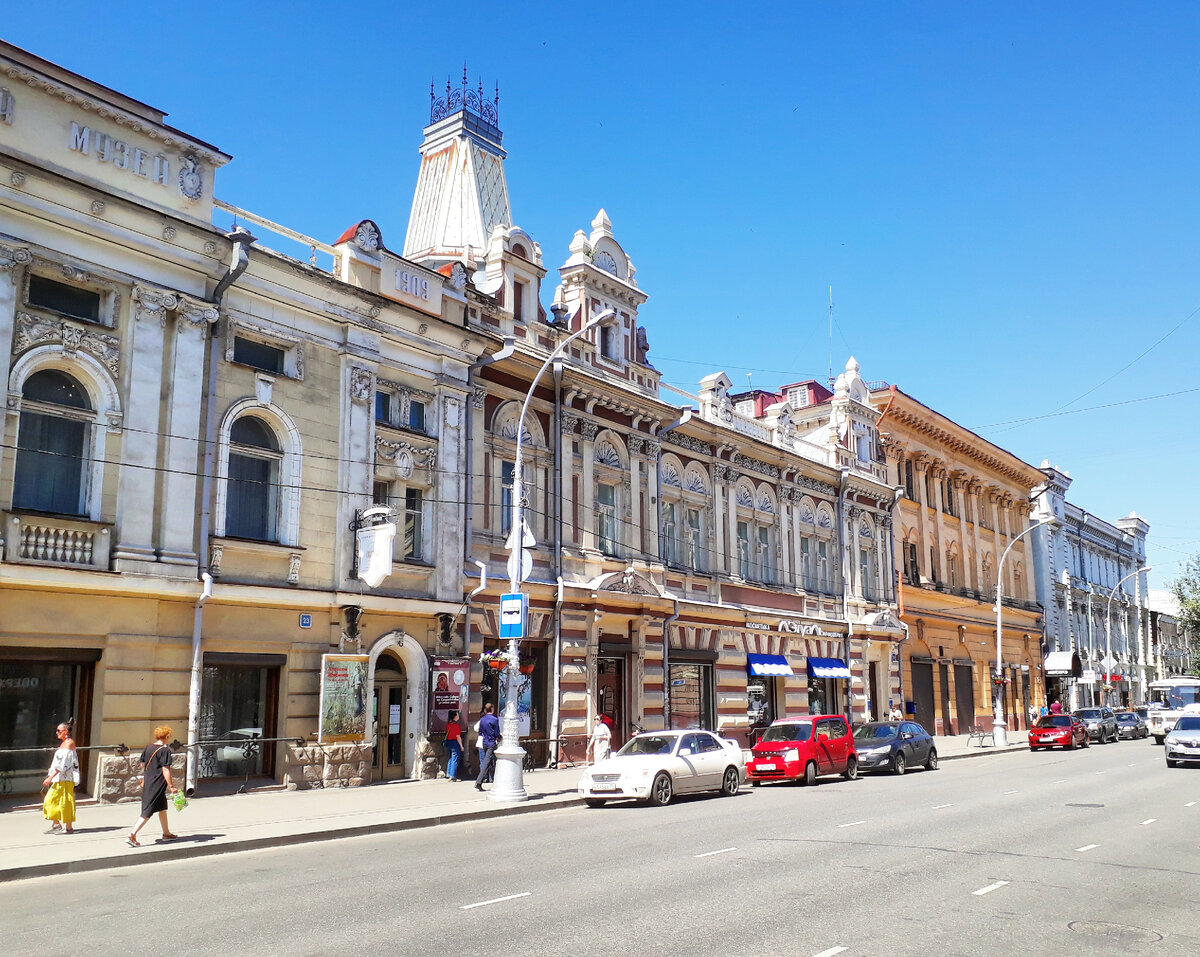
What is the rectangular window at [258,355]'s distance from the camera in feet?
73.0

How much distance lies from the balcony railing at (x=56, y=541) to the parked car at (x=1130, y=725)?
46.7 metres

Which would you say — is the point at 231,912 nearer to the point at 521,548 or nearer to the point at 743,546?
the point at 521,548

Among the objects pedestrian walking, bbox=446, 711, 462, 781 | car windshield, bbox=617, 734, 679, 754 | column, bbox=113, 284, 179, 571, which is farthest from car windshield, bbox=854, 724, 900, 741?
column, bbox=113, 284, 179, 571

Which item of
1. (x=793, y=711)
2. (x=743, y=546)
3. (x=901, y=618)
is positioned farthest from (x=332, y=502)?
(x=901, y=618)

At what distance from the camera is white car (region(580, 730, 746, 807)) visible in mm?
Result: 20781

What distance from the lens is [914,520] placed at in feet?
167

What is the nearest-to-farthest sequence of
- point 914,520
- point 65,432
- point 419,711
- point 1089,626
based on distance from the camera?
point 65,432 → point 419,711 → point 914,520 → point 1089,626

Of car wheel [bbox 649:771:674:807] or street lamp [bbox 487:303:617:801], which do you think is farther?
car wheel [bbox 649:771:674:807]

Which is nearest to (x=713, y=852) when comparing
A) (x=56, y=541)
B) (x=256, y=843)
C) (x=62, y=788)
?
(x=256, y=843)

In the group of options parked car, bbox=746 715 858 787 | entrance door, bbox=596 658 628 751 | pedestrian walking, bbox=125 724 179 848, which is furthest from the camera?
entrance door, bbox=596 658 628 751

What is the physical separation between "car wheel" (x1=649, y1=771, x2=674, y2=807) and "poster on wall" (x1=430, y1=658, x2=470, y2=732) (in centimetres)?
590

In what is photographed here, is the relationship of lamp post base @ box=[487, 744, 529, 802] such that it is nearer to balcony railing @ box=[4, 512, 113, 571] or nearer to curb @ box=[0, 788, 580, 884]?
curb @ box=[0, 788, 580, 884]

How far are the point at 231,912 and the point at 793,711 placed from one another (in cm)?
3126

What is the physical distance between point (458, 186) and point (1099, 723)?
35408 mm
